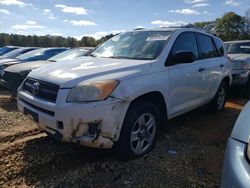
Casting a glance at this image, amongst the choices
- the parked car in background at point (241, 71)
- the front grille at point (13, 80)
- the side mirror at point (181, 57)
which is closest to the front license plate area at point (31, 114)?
the side mirror at point (181, 57)

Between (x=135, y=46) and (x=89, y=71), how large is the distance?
4.00ft

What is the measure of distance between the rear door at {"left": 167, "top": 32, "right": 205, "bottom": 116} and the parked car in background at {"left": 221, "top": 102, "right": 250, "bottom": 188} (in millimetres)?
2093

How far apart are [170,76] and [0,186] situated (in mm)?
2581

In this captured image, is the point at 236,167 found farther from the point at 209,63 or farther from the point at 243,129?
the point at 209,63

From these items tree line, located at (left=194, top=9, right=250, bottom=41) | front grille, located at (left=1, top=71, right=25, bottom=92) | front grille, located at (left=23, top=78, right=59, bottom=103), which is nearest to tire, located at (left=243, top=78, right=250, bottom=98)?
front grille, located at (left=1, top=71, right=25, bottom=92)

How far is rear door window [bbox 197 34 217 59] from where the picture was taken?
5.34 meters

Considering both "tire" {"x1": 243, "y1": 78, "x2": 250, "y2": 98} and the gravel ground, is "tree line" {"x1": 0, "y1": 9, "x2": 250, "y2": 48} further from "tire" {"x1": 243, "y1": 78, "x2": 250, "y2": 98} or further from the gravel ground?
the gravel ground

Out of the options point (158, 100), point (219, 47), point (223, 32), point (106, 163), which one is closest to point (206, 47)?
point (219, 47)

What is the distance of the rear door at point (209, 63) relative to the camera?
209 inches

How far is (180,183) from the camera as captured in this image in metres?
3.34

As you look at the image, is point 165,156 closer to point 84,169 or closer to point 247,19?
point 84,169

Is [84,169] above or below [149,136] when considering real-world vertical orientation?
below

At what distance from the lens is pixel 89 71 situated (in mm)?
3676

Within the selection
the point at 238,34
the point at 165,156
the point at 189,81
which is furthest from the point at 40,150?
the point at 238,34
